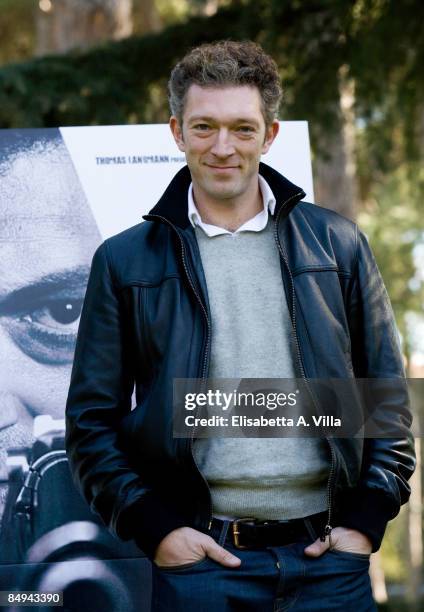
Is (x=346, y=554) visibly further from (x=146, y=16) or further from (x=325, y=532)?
(x=146, y=16)

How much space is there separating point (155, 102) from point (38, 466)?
422cm

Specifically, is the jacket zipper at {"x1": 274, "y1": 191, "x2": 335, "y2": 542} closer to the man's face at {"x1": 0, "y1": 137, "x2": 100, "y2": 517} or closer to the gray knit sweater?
the gray knit sweater

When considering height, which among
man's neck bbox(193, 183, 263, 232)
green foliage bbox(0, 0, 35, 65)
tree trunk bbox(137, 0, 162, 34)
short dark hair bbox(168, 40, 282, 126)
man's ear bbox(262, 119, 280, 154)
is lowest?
man's neck bbox(193, 183, 263, 232)

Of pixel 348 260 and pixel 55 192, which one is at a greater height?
pixel 55 192

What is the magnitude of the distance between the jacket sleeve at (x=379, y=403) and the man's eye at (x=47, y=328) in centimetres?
130

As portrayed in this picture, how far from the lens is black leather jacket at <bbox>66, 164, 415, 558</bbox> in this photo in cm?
228

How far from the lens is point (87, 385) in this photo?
2361 millimetres

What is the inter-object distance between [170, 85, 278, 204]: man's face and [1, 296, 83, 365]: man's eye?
1.17 meters

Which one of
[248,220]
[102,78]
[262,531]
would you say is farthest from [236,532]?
[102,78]

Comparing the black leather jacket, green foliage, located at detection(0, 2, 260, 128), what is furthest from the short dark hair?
green foliage, located at detection(0, 2, 260, 128)

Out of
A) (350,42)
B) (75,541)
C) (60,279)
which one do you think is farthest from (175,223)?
(350,42)

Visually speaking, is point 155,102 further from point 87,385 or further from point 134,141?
point 87,385

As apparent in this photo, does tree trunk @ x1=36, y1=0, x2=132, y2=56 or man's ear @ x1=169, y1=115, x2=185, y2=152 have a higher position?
tree trunk @ x1=36, y1=0, x2=132, y2=56

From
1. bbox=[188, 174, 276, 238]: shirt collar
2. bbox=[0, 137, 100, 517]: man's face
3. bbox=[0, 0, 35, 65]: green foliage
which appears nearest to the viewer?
bbox=[188, 174, 276, 238]: shirt collar
